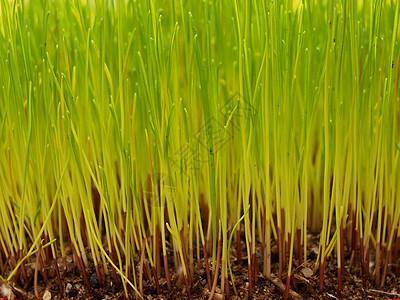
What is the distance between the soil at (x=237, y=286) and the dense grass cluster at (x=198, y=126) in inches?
0.9

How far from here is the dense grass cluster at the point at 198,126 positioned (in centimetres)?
84

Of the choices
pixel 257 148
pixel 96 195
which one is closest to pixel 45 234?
pixel 96 195

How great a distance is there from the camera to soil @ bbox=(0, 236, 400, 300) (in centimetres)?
93

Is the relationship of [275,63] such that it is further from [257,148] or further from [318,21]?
[318,21]

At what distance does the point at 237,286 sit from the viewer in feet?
3.10

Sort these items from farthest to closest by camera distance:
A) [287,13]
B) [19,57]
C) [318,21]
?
[318,21] → [19,57] → [287,13]

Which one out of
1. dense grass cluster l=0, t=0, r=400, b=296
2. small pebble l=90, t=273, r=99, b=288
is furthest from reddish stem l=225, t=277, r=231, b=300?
small pebble l=90, t=273, r=99, b=288

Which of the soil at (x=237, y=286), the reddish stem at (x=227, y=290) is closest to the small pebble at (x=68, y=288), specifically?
the soil at (x=237, y=286)

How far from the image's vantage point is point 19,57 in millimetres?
939

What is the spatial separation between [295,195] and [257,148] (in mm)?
130

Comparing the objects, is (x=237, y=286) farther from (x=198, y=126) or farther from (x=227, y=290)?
(x=198, y=126)

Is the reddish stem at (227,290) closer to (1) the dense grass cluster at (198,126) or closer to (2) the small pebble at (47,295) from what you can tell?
(1) the dense grass cluster at (198,126)

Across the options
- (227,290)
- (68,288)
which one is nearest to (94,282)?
(68,288)

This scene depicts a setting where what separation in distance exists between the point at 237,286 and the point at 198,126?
380 millimetres
